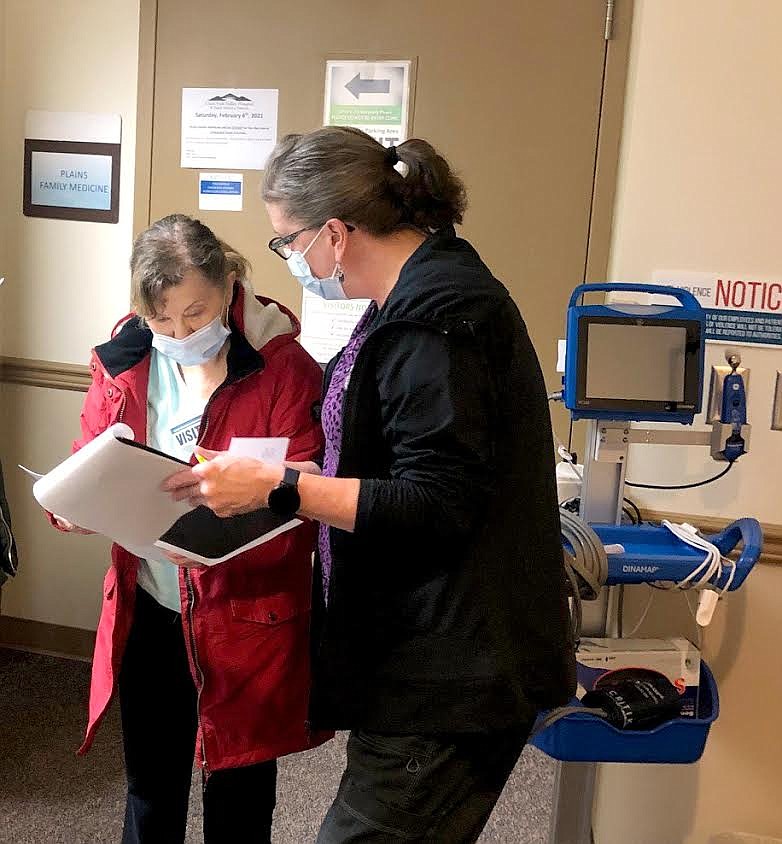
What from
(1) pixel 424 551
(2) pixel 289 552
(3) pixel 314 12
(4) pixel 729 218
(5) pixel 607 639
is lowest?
(5) pixel 607 639

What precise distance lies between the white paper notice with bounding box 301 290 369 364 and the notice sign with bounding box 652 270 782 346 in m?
0.83

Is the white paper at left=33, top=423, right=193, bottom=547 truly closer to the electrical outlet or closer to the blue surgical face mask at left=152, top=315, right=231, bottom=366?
the blue surgical face mask at left=152, top=315, right=231, bottom=366

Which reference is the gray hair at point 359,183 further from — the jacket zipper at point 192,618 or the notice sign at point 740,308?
the notice sign at point 740,308

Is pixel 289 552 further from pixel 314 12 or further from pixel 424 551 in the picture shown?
pixel 314 12

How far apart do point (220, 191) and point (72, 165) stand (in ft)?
1.59

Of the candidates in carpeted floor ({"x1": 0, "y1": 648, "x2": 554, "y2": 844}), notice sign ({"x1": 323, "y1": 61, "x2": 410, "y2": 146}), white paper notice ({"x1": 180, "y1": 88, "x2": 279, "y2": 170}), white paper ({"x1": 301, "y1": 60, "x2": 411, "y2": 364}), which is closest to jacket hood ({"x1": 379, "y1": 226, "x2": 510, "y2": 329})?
white paper ({"x1": 301, "y1": 60, "x2": 411, "y2": 364})

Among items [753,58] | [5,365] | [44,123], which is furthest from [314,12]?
[5,365]

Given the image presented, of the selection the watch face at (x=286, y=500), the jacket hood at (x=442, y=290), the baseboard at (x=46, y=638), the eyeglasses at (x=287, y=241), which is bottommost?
the baseboard at (x=46, y=638)

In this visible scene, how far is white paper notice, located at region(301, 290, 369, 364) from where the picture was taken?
7.41ft

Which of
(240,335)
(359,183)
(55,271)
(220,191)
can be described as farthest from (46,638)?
(359,183)

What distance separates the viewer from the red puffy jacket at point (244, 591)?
1.47m

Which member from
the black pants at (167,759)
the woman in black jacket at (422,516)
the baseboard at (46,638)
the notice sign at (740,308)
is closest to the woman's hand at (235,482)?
the woman in black jacket at (422,516)

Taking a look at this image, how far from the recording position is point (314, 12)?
7.17ft

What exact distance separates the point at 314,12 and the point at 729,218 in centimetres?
112
